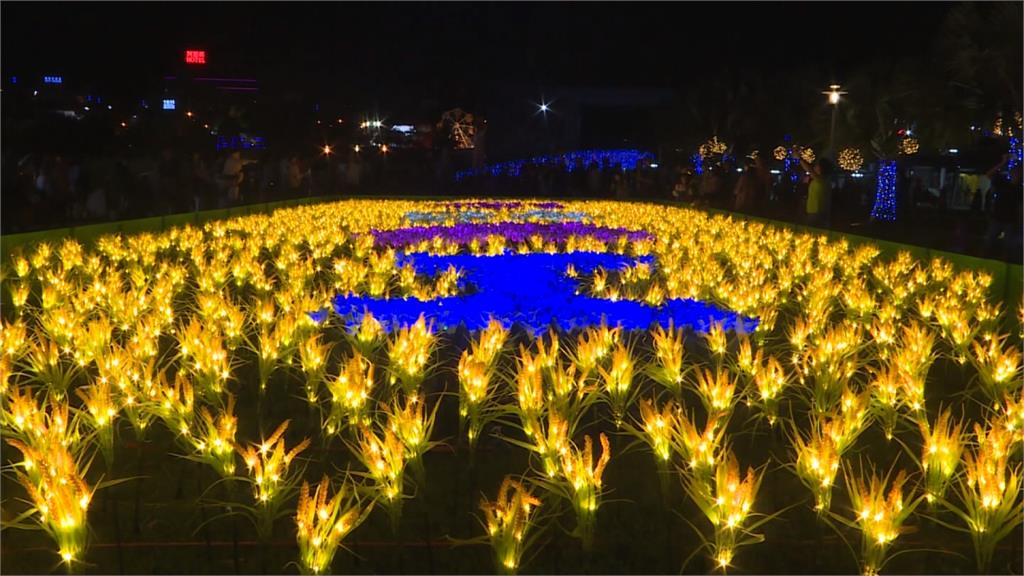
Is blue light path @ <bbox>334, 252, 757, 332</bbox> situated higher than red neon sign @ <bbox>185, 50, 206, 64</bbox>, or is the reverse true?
red neon sign @ <bbox>185, 50, 206, 64</bbox>

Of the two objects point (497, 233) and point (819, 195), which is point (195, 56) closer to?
point (497, 233)

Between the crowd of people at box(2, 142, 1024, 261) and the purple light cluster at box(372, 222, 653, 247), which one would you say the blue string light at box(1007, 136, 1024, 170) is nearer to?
the crowd of people at box(2, 142, 1024, 261)

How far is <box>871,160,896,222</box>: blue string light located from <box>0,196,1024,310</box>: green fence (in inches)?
153

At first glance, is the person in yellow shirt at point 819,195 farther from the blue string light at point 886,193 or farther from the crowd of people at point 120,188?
the crowd of people at point 120,188

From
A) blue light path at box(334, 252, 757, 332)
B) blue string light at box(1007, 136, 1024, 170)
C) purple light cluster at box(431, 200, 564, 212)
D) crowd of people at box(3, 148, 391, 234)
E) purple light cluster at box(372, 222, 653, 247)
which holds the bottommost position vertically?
purple light cluster at box(431, 200, 564, 212)

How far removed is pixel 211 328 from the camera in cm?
773

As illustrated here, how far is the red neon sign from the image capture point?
46719 millimetres

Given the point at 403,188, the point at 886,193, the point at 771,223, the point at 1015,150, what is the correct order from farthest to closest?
the point at 403,188
the point at 886,193
the point at 1015,150
the point at 771,223

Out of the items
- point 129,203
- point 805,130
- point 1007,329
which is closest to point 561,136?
point 805,130

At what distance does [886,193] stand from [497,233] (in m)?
12.5

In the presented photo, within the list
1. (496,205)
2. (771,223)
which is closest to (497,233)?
(771,223)

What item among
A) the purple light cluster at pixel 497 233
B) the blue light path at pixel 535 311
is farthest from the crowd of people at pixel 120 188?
the blue light path at pixel 535 311

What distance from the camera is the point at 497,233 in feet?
55.4

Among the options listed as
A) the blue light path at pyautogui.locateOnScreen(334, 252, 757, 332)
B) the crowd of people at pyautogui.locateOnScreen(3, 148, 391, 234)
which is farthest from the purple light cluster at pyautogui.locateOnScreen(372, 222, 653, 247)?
the blue light path at pyautogui.locateOnScreen(334, 252, 757, 332)
